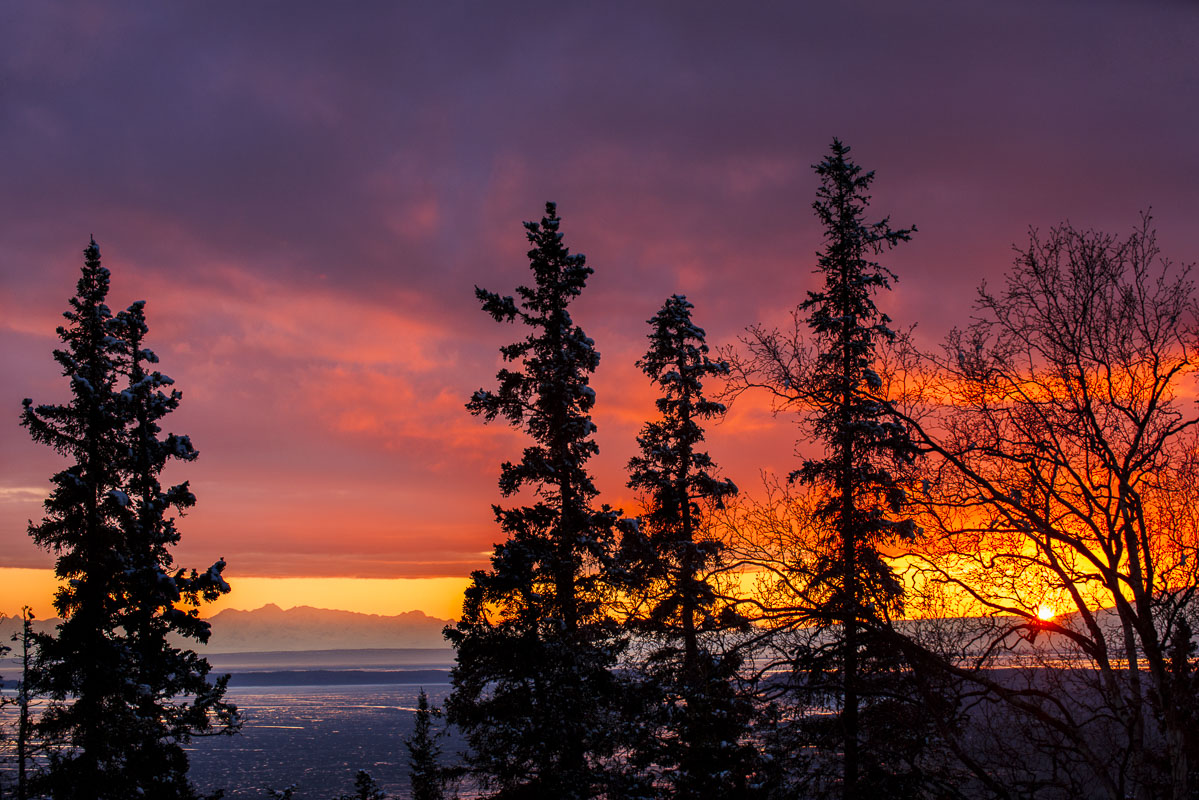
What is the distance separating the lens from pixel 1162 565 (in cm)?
1191

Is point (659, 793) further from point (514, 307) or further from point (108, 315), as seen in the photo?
point (108, 315)

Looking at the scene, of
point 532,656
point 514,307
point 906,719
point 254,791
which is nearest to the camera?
point 906,719

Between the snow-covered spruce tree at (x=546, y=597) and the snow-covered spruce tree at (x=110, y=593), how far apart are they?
27.1ft

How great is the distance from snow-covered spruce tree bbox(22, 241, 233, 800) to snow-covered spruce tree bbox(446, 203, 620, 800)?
8245 mm

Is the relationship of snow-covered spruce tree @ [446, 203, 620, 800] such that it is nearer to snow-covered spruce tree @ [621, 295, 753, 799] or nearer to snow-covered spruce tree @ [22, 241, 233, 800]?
snow-covered spruce tree @ [621, 295, 753, 799]

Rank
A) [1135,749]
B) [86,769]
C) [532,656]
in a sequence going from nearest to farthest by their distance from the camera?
1. [1135,749]
2. [86,769]
3. [532,656]

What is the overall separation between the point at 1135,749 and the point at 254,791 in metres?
165

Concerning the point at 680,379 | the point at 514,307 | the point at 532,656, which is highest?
the point at 514,307

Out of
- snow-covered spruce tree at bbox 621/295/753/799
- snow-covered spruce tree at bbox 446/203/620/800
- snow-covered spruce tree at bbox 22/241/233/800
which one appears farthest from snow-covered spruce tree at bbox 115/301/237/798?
snow-covered spruce tree at bbox 621/295/753/799

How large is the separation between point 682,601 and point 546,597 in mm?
12893

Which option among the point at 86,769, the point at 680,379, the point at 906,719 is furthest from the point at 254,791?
the point at 906,719

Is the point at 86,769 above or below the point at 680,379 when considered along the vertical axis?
below

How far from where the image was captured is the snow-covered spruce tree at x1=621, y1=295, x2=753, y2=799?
41.3 ft

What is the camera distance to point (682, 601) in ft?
40.3
